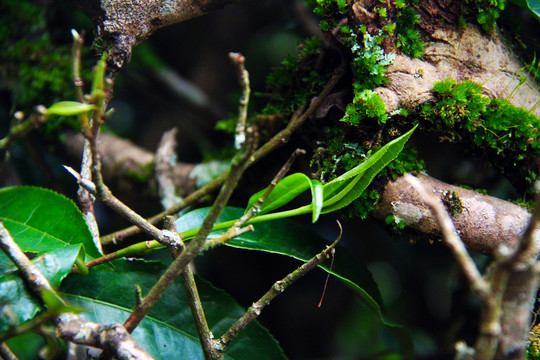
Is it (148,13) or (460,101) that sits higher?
(460,101)

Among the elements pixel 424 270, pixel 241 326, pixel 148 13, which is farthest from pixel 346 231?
pixel 148 13

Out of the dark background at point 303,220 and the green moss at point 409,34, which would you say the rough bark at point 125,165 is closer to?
the dark background at point 303,220

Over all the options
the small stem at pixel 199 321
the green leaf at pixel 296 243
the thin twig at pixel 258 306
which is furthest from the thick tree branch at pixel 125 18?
the thin twig at pixel 258 306

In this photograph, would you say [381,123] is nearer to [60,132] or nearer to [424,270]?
[424,270]

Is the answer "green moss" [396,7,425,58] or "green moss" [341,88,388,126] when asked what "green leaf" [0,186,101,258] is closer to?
"green moss" [341,88,388,126]

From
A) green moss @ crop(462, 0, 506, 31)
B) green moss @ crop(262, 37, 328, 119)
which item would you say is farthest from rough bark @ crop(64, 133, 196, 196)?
green moss @ crop(462, 0, 506, 31)

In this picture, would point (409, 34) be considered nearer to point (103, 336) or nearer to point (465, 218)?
point (465, 218)

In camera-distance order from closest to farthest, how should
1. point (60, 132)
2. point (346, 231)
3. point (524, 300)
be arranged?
1. point (524, 300)
2. point (60, 132)
3. point (346, 231)
